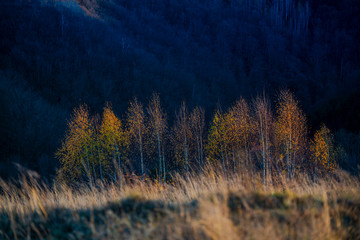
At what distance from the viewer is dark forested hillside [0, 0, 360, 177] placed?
74.2 metres

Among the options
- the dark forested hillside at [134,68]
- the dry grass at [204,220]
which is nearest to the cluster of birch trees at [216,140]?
the dry grass at [204,220]

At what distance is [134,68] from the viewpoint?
12738 centimetres

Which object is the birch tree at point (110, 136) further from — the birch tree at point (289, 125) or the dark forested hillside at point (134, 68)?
the dark forested hillside at point (134, 68)

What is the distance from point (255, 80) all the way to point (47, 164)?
132m

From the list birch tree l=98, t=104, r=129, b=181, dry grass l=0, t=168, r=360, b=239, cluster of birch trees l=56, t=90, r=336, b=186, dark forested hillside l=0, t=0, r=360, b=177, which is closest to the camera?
dry grass l=0, t=168, r=360, b=239

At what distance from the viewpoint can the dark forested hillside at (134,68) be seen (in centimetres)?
7419

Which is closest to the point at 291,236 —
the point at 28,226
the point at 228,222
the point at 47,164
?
the point at 228,222

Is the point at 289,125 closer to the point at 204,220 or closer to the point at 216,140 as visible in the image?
the point at 216,140

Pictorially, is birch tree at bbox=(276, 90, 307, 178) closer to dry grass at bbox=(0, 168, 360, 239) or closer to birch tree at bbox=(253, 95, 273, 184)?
birch tree at bbox=(253, 95, 273, 184)

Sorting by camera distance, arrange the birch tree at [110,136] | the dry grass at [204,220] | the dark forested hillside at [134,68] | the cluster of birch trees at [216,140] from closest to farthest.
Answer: the dry grass at [204,220], the cluster of birch trees at [216,140], the birch tree at [110,136], the dark forested hillside at [134,68]

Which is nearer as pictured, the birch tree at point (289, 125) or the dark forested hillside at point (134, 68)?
the birch tree at point (289, 125)

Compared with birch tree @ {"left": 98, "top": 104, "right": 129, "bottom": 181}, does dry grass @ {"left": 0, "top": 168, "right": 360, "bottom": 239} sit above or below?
above

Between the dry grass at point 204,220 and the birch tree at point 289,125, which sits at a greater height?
the dry grass at point 204,220

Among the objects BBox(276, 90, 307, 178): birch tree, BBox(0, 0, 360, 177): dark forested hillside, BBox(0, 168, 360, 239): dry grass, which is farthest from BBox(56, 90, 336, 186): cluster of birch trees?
BBox(0, 0, 360, 177): dark forested hillside
